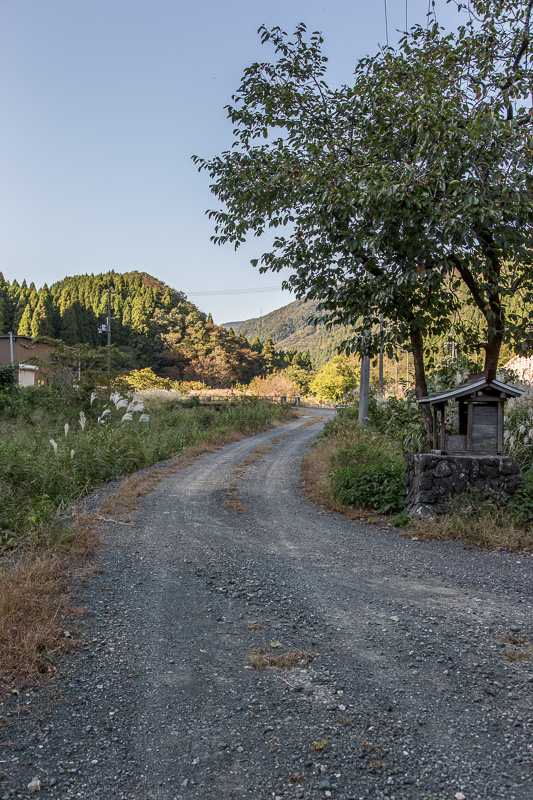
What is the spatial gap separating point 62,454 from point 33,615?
5861mm

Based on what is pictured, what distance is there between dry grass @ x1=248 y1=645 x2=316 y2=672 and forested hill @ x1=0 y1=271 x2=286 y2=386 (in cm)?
4201

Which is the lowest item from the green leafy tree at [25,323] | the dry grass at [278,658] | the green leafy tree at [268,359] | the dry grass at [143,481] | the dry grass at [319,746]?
the dry grass at [278,658]

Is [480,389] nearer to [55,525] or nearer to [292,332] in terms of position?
[55,525]

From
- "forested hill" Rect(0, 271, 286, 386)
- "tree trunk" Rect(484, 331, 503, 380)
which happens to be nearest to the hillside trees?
"tree trunk" Rect(484, 331, 503, 380)

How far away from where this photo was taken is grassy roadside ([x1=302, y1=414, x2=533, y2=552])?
18.5ft

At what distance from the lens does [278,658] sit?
2.97 meters

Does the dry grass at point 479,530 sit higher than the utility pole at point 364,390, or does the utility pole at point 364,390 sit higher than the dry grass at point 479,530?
the utility pole at point 364,390

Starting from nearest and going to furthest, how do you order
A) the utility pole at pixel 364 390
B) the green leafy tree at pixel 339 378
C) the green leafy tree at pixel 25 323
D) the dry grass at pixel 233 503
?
the dry grass at pixel 233 503 < the utility pole at pixel 364 390 < the green leafy tree at pixel 339 378 < the green leafy tree at pixel 25 323

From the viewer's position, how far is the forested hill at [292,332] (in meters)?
112

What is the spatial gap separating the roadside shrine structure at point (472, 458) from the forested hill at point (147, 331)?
3951 cm

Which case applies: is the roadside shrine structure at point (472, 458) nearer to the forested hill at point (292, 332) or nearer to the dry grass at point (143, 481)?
the dry grass at point (143, 481)

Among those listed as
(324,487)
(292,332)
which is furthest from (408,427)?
(292,332)

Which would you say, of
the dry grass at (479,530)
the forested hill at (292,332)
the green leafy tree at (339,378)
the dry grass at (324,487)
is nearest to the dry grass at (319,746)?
the dry grass at (479,530)

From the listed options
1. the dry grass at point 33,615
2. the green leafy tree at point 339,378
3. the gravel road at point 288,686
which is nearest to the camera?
the gravel road at point 288,686
